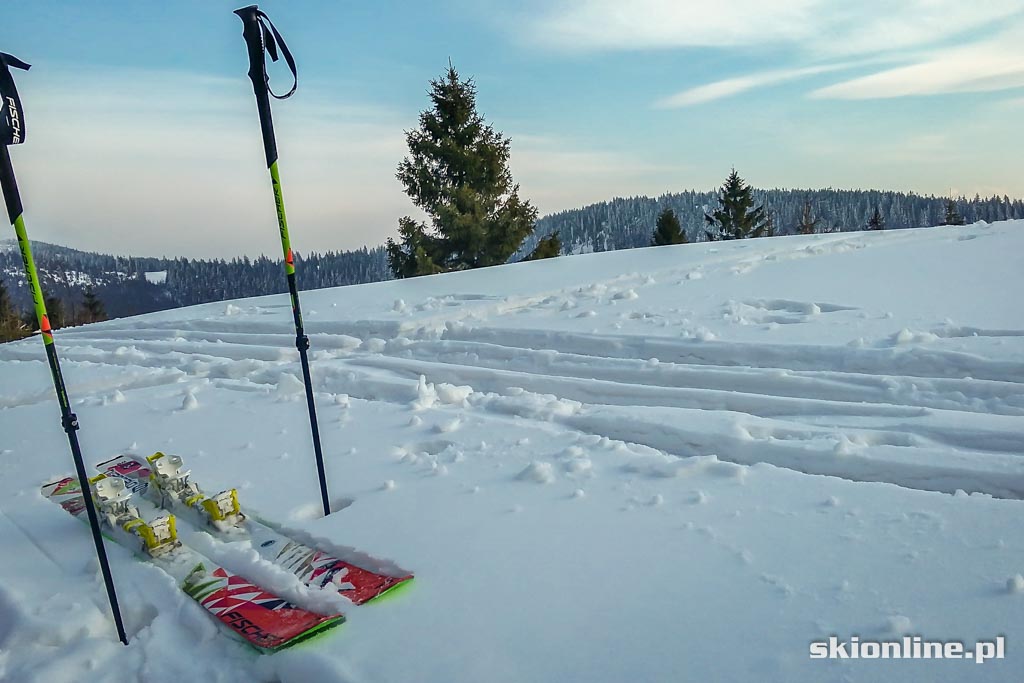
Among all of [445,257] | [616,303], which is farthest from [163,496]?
[445,257]

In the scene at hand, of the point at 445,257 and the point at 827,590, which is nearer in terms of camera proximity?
the point at 827,590

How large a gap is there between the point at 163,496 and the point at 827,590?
13.0ft

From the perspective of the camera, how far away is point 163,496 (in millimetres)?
4254

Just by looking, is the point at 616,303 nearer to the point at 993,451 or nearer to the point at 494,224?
the point at 993,451

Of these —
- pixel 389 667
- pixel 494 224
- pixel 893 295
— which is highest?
pixel 494 224

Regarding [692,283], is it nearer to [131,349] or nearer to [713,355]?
[713,355]

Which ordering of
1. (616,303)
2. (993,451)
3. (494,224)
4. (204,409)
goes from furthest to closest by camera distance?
(494,224) < (616,303) < (204,409) < (993,451)

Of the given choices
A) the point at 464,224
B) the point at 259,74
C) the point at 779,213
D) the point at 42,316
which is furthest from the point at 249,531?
the point at 779,213

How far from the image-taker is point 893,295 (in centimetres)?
777

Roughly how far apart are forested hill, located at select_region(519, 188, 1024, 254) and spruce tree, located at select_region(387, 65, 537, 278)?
62.1 meters

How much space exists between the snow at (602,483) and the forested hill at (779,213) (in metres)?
80.3

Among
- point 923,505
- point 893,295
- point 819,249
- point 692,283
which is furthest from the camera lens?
point 819,249

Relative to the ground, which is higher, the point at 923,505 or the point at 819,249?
the point at 819,249

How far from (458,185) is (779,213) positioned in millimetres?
96987
